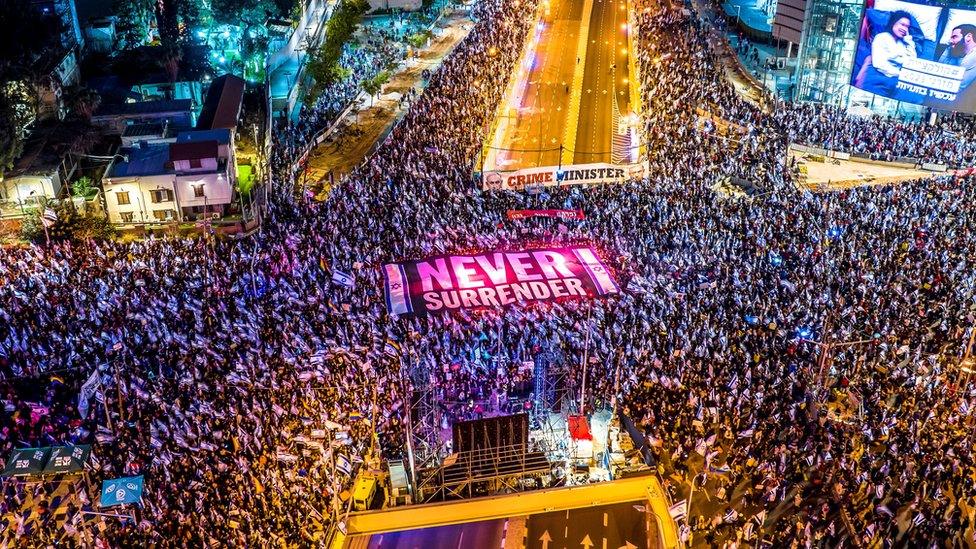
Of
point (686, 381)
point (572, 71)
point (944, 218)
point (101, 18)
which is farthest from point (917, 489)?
point (101, 18)

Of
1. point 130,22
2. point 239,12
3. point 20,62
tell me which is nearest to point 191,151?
point 20,62

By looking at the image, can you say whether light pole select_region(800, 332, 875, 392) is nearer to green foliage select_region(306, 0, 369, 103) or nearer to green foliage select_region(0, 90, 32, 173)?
green foliage select_region(0, 90, 32, 173)

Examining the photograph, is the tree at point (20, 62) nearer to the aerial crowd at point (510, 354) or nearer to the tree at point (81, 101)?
the tree at point (81, 101)

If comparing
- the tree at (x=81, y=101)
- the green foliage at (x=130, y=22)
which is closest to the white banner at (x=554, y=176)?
the tree at (x=81, y=101)

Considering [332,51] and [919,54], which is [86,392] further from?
[919,54]

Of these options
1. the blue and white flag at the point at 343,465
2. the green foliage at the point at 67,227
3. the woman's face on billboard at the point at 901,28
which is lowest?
the green foliage at the point at 67,227

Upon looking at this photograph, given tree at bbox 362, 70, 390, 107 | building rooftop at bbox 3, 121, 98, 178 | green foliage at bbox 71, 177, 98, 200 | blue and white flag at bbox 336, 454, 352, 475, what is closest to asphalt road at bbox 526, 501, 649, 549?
blue and white flag at bbox 336, 454, 352, 475
